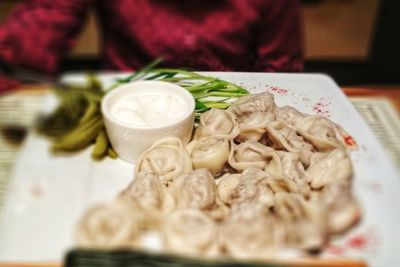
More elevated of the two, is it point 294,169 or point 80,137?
point 80,137

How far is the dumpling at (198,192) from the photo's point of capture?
628 millimetres

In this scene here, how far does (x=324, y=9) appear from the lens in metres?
2.75

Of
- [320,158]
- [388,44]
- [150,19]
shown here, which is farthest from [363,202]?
[150,19]

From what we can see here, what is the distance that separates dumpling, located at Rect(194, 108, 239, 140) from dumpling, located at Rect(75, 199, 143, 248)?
0.87ft

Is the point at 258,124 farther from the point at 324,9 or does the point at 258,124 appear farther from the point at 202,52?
the point at 324,9

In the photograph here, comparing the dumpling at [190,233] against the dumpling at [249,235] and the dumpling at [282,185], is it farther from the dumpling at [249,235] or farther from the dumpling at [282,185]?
the dumpling at [282,185]

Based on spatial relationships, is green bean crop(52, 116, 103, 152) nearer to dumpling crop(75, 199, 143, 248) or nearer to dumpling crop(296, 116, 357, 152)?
dumpling crop(75, 199, 143, 248)

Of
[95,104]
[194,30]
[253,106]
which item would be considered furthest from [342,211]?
[194,30]

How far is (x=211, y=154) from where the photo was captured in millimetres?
709

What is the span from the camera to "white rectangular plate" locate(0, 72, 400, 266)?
17.6 inches

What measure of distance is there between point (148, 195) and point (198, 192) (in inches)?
3.4

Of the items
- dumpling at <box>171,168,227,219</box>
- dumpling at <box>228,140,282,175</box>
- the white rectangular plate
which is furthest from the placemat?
dumpling at <box>228,140,282,175</box>

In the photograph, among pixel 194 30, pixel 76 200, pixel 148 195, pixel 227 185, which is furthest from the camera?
pixel 194 30

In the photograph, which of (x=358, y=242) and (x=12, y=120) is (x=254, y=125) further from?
(x=12, y=120)
